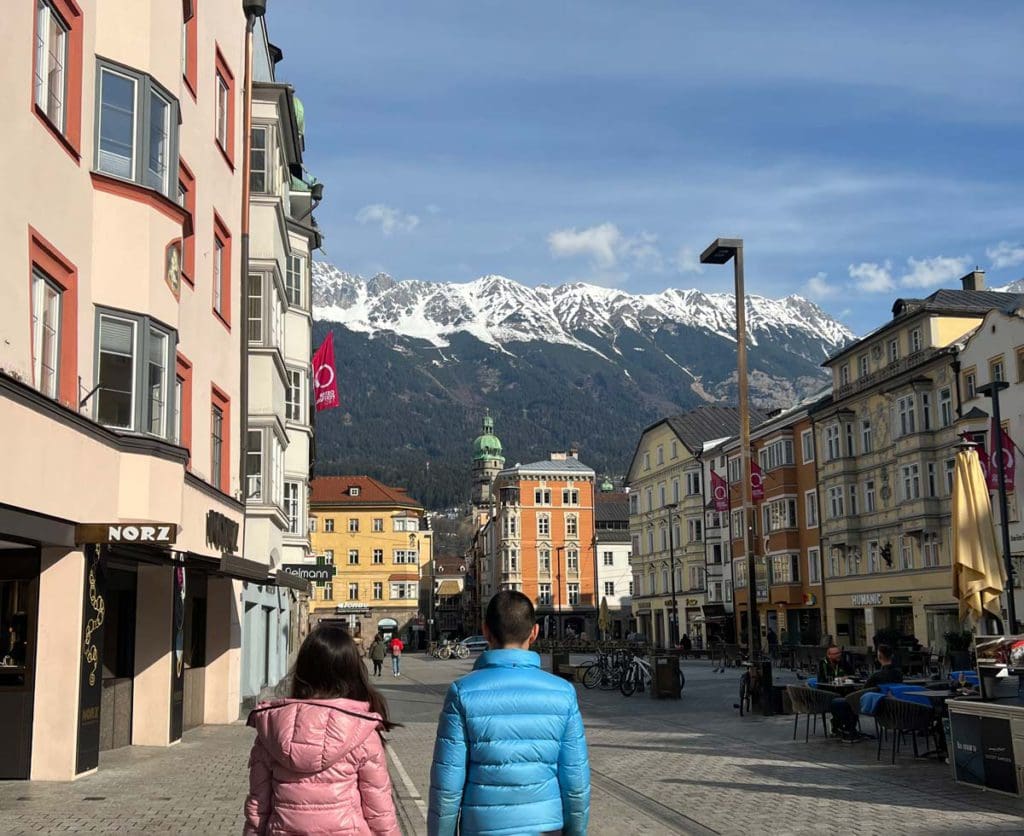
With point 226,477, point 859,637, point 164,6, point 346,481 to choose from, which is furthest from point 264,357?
point 346,481

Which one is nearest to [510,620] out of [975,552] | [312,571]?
[975,552]

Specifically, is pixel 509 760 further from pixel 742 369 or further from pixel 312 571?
pixel 312 571

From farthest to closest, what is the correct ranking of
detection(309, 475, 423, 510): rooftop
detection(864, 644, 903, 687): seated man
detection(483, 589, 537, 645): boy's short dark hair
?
1. detection(309, 475, 423, 510): rooftop
2. detection(864, 644, 903, 687): seated man
3. detection(483, 589, 537, 645): boy's short dark hair

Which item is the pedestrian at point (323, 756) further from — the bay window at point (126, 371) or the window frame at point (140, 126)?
the window frame at point (140, 126)

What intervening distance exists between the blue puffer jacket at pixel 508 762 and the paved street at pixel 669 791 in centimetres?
670

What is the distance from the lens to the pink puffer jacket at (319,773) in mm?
5230

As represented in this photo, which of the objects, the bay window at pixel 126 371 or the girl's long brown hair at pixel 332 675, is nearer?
the girl's long brown hair at pixel 332 675

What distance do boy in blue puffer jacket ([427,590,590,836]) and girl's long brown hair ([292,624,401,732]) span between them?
0.43 m

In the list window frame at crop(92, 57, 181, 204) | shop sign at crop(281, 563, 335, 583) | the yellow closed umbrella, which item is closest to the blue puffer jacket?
window frame at crop(92, 57, 181, 204)

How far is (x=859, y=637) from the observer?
180 ft

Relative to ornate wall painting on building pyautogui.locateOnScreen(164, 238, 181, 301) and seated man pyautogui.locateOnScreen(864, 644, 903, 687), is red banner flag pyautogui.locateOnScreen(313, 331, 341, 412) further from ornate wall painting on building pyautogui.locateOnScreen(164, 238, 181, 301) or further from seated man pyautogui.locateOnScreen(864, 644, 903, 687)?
seated man pyautogui.locateOnScreen(864, 644, 903, 687)

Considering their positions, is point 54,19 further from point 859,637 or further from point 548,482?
point 548,482

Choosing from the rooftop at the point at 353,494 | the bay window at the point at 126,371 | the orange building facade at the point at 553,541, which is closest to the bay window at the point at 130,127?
the bay window at the point at 126,371

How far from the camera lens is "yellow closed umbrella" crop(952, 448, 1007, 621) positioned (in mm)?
16766
